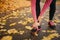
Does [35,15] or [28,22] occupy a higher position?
[35,15]

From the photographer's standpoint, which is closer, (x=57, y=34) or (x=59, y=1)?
(x=57, y=34)

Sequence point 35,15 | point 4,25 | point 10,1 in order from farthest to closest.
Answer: point 10,1 < point 4,25 < point 35,15

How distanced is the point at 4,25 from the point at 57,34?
5.77ft

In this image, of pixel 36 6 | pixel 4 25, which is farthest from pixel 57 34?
pixel 4 25

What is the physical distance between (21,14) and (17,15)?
200mm

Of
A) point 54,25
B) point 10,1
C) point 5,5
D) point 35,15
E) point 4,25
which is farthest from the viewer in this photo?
point 10,1

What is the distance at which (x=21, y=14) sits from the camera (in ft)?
22.7

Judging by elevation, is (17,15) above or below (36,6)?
below

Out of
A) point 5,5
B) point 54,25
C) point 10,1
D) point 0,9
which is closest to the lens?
point 54,25

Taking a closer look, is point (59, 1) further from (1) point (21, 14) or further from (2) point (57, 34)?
(2) point (57, 34)

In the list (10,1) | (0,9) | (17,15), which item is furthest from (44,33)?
(10,1)

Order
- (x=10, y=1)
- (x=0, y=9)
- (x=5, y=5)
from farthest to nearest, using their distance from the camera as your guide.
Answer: (x=10, y=1) < (x=5, y=5) < (x=0, y=9)

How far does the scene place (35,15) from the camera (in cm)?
457

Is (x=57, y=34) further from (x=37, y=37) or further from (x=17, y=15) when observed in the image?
(x=17, y=15)
